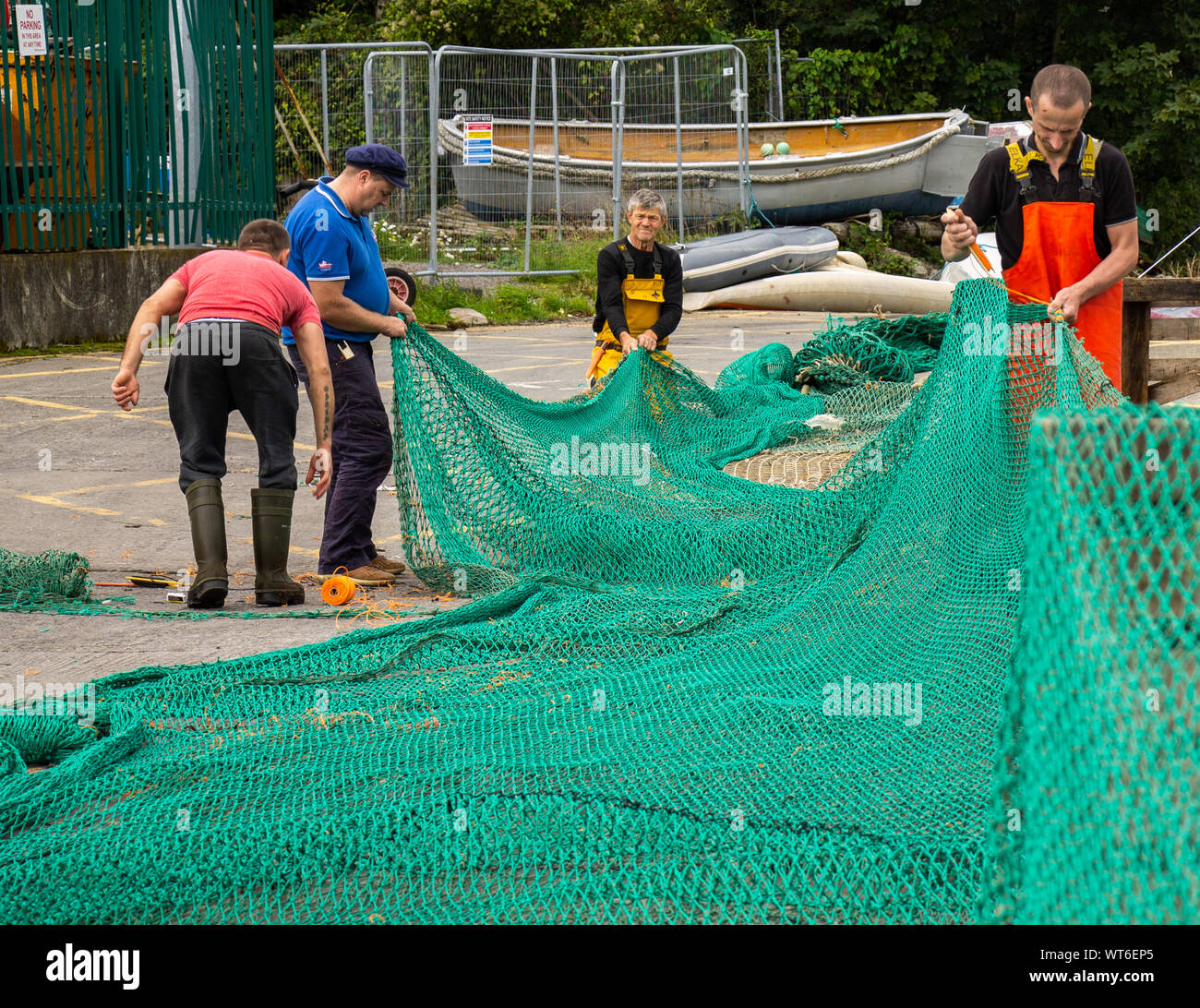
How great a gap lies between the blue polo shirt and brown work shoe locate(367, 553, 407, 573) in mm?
949

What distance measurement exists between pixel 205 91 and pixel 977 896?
13.1 metres

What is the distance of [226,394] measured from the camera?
5.48 meters

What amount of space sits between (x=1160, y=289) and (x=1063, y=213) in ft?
7.23

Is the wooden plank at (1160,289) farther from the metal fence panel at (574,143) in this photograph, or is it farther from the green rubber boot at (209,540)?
the metal fence panel at (574,143)

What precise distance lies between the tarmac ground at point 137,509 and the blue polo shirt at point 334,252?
123cm

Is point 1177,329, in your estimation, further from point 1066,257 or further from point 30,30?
point 30,30

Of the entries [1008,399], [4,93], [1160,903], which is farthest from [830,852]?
[4,93]

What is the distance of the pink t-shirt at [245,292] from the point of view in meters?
5.38

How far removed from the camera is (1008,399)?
4660 millimetres

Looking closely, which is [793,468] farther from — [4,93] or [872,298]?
[872,298]

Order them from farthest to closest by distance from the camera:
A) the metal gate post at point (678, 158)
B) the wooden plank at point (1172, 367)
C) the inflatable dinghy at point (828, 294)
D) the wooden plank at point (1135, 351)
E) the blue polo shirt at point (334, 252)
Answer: the metal gate post at point (678, 158), the inflatable dinghy at point (828, 294), the wooden plank at point (1172, 367), the wooden plank at point (1135, 351), the blue polo shirt at point (334, 252)

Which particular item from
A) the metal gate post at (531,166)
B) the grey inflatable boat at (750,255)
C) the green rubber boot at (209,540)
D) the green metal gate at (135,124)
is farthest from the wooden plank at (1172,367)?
the metal gate post at (531,166)

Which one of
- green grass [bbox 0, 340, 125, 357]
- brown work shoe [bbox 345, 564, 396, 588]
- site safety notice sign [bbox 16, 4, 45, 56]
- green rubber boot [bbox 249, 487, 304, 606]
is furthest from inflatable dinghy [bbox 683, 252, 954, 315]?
green rubber boot [bbox 249, 487, 304, 606]

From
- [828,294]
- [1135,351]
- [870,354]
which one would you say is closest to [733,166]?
[828,294]
